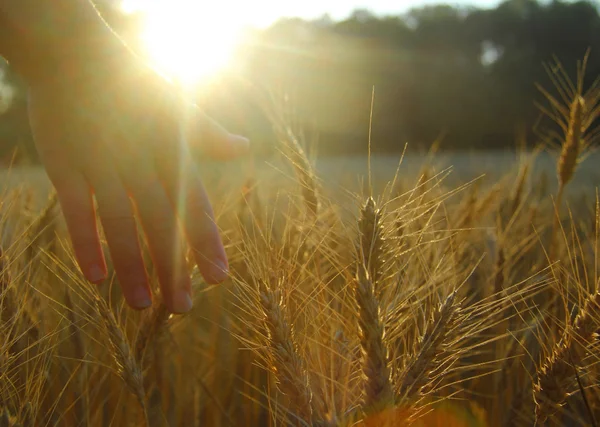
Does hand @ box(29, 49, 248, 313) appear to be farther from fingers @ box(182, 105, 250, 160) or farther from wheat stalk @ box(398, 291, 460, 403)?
wheat stalk @ box(398, 291, 460, 403)

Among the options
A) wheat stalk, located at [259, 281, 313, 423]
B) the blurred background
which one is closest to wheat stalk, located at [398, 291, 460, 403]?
wheat stalk, located at [259, 281, 313, 423]

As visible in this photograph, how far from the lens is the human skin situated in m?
1.46

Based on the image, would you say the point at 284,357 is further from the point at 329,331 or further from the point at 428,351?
the point at 329,331

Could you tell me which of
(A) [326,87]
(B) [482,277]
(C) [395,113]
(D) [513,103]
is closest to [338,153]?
(A) [326,87]

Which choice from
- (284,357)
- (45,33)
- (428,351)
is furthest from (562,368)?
(45,33)

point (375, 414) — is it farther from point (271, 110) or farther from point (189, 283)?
point (271, 110)

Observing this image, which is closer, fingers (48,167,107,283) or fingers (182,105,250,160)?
fingers (48,167,107,283)

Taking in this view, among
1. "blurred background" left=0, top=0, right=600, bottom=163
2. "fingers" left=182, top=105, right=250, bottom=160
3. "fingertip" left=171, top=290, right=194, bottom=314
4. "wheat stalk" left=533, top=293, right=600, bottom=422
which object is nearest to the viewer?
"wheat stalk" left=533, top=293, right=600, bottom=422

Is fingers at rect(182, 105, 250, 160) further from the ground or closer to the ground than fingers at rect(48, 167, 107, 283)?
further from the ground

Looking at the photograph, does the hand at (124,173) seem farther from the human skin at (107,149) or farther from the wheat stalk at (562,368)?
the wheat stalk at (562,368)

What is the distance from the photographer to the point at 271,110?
198cm

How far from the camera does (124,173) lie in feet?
4.99

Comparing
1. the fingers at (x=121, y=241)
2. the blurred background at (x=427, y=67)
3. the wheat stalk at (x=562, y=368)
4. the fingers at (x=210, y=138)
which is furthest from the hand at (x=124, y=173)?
the blurred background at (x=427, y=67)

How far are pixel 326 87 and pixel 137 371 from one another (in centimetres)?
1678
